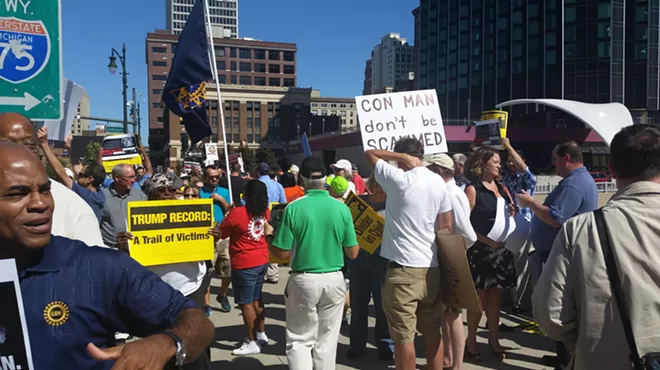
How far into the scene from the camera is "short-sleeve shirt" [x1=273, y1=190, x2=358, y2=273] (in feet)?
14.4

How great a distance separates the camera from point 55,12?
331cm

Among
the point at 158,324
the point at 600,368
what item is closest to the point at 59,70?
the point at 158,324

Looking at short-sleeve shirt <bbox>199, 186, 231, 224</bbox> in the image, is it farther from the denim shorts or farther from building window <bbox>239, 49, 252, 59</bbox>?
building window <bbox>239, 49, 252, 59</bbox>

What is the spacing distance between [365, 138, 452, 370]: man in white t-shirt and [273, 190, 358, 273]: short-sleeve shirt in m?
0.46

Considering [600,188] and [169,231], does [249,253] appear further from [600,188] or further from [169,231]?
[600,188]

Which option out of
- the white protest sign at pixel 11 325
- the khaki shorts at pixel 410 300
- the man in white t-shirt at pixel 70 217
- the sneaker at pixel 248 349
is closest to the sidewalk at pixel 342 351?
the sneaker at pixel 248 349

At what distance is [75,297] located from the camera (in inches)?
63.7

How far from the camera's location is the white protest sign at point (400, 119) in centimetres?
617

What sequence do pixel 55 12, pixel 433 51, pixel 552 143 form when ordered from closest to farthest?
pixel 55 12 < pixel 552 143 < pixel 433 51

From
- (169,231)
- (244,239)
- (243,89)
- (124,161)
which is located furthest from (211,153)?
(243,89)

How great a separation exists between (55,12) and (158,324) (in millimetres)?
2481

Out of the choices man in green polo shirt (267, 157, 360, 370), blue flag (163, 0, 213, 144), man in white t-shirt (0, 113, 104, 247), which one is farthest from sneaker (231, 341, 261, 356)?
blue flag (163, 0, 213, 144)

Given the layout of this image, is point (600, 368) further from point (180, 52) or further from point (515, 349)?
point (180, 52)

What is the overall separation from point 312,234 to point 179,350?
9.21 ft
